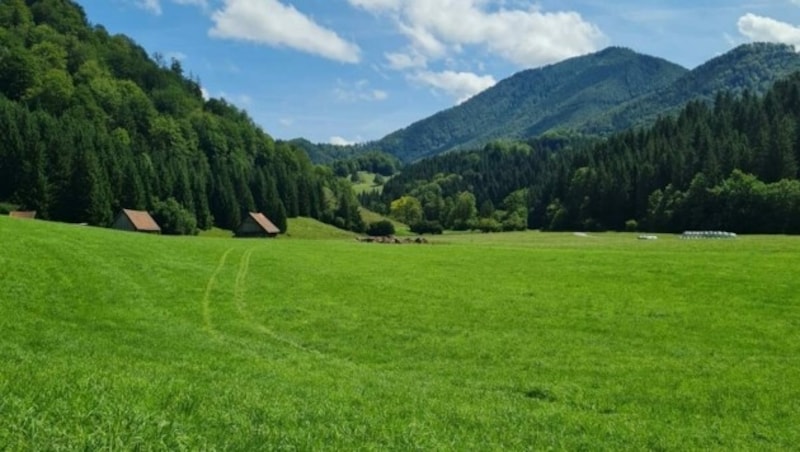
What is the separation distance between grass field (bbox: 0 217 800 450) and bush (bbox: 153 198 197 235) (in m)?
72.2

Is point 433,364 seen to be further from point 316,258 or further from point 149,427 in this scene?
point 316,258

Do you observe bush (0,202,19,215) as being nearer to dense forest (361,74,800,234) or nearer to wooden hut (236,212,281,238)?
wooden hut (236,212,281,238)

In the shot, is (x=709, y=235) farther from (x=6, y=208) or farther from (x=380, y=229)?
(x=6, y=208)

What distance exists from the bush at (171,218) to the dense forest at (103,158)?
0.76ft

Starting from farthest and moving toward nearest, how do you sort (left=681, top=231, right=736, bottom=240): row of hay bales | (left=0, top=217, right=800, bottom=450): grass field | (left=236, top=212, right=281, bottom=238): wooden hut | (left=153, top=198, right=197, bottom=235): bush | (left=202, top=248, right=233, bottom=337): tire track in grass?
(left=236, top=212, right=281, bottom=238): wooden hut
(left=153, top=198, right=197, bottom=235): bush
(left=681, top=231, right=736, bottom=240): row of hay bales
(left=202, top=248, right=233, bottom=337): tire track in grass
(left=0, top=217, right=800, bottom=450): grass field

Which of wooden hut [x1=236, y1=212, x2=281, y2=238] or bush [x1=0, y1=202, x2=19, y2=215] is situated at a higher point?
bush [x1=0, y1=202, x2=19, y2=215]

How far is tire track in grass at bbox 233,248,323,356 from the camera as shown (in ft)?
88.5

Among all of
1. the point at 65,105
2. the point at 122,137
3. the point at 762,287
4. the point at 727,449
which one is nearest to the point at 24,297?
the point at 727,449

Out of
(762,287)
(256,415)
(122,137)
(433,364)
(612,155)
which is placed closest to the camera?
(256,415)

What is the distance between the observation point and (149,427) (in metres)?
9.03

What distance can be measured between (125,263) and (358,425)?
31.6 m

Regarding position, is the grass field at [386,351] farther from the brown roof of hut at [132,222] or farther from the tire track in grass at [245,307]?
the brown roof of hut at [132,222]

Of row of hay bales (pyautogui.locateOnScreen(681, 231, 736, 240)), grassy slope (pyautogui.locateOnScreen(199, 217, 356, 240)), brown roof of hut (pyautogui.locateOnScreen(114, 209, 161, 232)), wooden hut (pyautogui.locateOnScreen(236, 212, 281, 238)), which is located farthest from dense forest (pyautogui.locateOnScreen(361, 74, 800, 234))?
brown roof of hut (pyautogui.locateOnScreen(114, 209, 161, 232))

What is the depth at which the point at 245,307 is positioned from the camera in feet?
112
